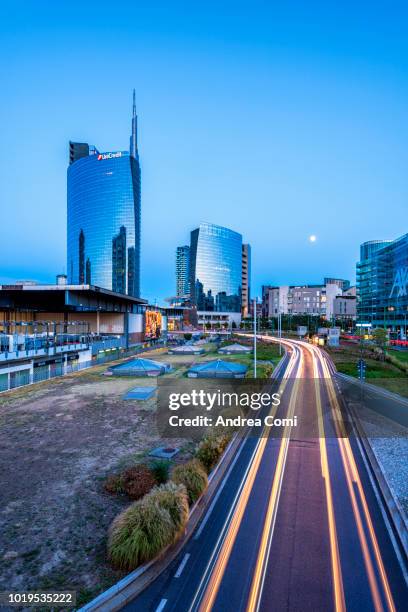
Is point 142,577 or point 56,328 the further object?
point 56,328

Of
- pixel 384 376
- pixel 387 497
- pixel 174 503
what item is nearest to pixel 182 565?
pixel 174 503

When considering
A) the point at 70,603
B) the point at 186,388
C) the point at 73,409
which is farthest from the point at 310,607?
the point at 186,388

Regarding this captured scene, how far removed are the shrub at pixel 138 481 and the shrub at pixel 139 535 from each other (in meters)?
2.57

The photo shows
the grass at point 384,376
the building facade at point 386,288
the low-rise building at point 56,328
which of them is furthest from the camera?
the building facade at point 386,288

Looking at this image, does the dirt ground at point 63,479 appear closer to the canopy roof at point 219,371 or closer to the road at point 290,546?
the road at point 290,546

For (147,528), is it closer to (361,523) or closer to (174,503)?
(174,503)

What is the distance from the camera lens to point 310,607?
8727 mm

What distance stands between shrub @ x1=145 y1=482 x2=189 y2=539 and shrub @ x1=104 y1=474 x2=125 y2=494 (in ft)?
9.08

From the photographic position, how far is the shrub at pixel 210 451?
16855mm

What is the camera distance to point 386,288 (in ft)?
435

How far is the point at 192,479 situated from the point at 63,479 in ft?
19.9

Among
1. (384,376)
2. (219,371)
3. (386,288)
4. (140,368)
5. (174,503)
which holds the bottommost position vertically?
(384,376)

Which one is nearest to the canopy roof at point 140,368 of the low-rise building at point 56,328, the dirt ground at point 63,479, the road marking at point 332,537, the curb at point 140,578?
the low-rise building at point 56,328

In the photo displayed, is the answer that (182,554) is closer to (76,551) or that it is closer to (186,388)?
(76,551)
